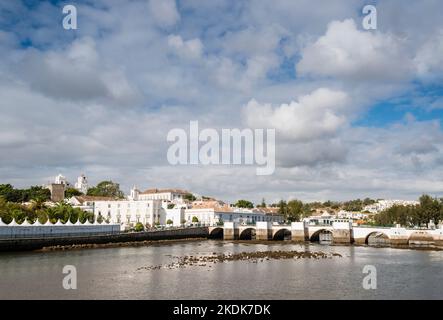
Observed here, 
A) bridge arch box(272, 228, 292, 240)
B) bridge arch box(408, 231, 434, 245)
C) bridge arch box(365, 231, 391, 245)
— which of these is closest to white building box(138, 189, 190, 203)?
bridge arch box(272, 228, 292, 240)

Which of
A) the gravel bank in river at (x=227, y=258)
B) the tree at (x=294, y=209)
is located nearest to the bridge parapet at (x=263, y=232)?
the tree at (x=294, y=209)

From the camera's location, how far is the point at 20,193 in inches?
5591

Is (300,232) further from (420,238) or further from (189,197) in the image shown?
(189,197)

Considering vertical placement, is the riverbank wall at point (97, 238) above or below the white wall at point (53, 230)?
below

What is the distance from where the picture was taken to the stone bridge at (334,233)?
75688 mm

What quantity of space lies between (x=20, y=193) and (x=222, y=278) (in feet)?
402

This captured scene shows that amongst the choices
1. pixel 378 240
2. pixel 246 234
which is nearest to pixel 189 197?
pixel 246 234

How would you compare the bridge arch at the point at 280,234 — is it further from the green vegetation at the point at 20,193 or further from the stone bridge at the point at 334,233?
A: the green vegetation at the point at 20,193
